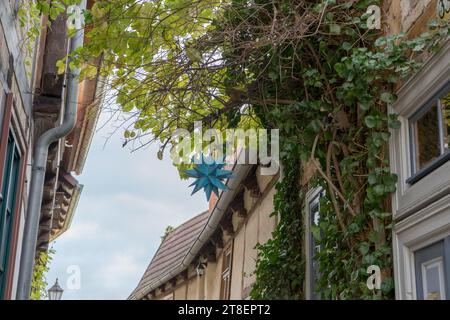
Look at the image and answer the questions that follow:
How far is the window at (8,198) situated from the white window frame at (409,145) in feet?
10.1

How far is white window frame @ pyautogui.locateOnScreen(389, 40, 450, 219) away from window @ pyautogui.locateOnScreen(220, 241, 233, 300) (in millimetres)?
6585

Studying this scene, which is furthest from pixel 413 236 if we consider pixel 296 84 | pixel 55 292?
pixel 55 292

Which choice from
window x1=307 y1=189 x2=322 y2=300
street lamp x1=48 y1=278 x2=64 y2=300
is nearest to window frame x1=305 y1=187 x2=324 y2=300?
window x1=307 y1=189 x2=322 y2=300

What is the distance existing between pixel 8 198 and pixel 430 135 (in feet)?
11.7

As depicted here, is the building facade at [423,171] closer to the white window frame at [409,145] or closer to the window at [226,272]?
the white window frame at [409,145]

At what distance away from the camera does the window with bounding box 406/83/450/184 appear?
3760 millimetres

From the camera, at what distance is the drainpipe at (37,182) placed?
6.73 metres

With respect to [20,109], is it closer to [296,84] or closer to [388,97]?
[296,84]

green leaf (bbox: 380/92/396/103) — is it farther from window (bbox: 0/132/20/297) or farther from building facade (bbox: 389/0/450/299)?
window (bbox: 0/132/20/297)

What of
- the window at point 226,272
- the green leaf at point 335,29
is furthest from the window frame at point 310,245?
the window at point 226,272

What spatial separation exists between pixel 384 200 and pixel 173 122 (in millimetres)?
2145

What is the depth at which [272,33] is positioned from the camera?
4.83 meters
